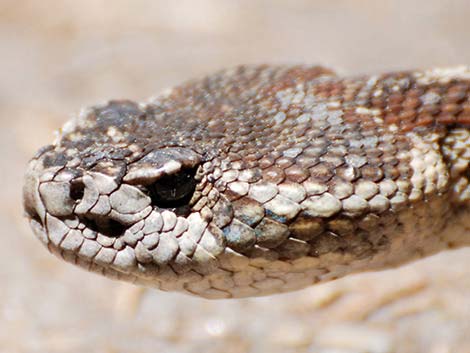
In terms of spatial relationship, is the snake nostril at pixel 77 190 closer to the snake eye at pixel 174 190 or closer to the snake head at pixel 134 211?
the snake head at pixel 134 211

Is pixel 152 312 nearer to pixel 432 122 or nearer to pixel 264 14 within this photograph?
pixel 432 122

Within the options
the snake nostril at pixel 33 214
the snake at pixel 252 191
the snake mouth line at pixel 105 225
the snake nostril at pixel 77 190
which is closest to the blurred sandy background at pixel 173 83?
the snake at pixel 252 191

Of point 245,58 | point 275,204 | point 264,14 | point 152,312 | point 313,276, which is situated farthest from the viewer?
point 264,14

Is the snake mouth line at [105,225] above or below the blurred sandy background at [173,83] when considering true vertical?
above

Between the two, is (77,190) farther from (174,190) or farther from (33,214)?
(174,190)

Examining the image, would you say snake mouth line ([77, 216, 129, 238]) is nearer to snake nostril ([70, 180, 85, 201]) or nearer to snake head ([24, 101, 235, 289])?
snake head ([24, 101, 235, 289])

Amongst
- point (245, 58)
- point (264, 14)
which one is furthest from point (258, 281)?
point (264, 14)

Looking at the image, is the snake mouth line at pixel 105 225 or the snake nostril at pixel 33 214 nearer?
the snake mouth line at pixel 105 225
